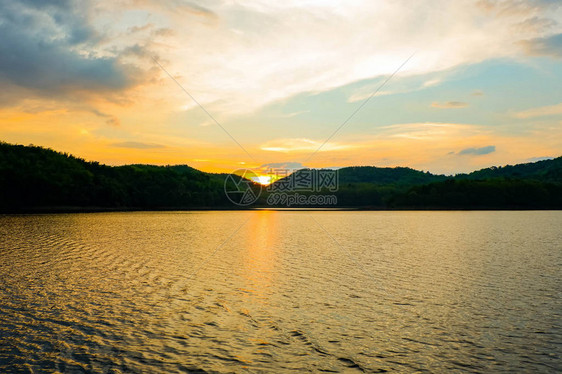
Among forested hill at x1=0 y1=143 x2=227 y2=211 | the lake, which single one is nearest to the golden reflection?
the lake

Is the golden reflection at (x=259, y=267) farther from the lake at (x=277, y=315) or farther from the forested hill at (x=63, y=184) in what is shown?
the forested hill at (x=63, y=184)

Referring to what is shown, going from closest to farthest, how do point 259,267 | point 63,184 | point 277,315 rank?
point 277,315, point 259,267, point 63,184

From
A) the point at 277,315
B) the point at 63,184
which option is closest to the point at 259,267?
the point at 277,315

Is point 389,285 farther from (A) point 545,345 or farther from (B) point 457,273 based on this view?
(A) point 545,345

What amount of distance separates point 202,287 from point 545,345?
1534 centimetres

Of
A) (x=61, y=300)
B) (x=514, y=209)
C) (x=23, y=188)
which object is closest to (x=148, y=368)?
(x=61, y=300)

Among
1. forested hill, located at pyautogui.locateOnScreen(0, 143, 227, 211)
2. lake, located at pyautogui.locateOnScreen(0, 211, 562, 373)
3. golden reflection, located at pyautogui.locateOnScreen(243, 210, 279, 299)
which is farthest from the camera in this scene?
forested hill, located at pyautogui.locateOnScreen(0, 143, 227, 211)

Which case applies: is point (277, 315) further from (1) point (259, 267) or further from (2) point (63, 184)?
(2) point (63, 184)

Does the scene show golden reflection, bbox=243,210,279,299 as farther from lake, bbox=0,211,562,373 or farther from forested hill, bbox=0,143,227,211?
forested hill, bbox=0,143,227,211

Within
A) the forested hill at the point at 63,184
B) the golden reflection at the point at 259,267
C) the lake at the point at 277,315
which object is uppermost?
the forested hill at the point at 63,184

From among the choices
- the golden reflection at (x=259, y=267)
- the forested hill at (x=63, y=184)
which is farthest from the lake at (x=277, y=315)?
the forested hill at (x=63, y=184)

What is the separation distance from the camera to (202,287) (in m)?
22.5

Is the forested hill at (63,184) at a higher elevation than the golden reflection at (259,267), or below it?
higher

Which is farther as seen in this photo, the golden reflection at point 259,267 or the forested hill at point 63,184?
the forested hill at point 63,184
